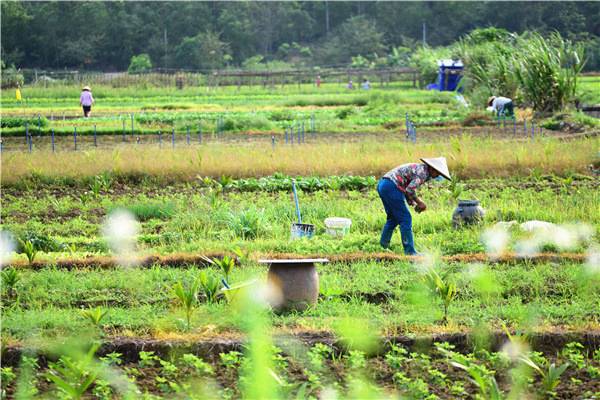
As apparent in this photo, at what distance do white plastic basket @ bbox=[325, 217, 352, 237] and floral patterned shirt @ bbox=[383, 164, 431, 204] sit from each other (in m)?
1.54

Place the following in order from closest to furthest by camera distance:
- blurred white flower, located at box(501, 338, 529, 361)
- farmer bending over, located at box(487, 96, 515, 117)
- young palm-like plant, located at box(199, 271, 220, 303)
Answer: blurred white flower, located at box(501, 338, 529, 361), young palm-like plant, located at box(199, 271, 220, 303), farmer bending over, located at box(487, 96, 515, 117)

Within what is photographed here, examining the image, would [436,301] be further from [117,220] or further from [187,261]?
[117,220]

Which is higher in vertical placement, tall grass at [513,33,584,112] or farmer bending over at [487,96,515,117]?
tall grass at [513,33,584,112]

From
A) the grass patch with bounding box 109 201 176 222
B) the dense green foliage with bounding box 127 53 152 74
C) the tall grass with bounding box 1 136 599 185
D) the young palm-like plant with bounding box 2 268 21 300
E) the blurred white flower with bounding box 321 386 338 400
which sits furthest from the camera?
the dense green foliage with bounding box 127 53 152 74

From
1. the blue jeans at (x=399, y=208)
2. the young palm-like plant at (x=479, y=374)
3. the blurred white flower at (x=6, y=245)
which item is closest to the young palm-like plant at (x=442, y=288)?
the young palm-like plant at (x=479, y=374)

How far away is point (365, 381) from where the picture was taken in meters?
6.61

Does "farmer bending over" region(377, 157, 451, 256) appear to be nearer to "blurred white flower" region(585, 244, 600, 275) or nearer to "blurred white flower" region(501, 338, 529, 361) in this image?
"blurred white flower" region(585, 244, 600, 275)

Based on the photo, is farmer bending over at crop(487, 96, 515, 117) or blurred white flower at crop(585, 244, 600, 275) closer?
blurred white flower at crop(585, 244, 600, 275)

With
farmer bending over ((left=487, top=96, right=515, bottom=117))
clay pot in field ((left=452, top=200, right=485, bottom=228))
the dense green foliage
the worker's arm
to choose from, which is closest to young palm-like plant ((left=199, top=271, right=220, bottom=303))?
the worker's arm

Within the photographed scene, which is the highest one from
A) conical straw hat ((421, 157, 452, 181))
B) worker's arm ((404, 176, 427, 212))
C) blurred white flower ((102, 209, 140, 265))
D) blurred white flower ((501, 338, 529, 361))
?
conical straw hat ((421, 157, 452, 181))

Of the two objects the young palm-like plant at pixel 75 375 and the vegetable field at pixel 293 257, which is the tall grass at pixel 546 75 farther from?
the young palm-like plant at pixel 75 375

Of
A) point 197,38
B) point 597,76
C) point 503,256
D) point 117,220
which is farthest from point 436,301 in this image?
point 197,38

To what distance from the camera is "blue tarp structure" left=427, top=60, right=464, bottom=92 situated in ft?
129

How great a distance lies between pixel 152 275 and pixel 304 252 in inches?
69.6
